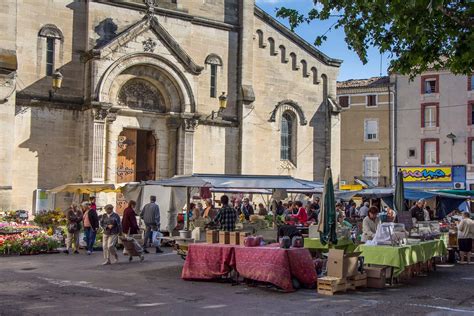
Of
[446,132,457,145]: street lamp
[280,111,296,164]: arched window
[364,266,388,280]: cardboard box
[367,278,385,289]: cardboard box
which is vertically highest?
[446,132,457,145]: street lamp

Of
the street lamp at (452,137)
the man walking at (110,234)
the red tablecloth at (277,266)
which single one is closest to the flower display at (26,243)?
the man walking at (110,234)

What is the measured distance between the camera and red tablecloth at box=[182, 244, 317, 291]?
12469 millimetres

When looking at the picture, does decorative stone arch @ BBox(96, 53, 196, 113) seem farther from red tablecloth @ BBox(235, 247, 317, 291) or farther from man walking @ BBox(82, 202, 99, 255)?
red tablecloth @ BBox(235, 247, 317, 291)

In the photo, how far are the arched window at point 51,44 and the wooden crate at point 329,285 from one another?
1639 centimetres

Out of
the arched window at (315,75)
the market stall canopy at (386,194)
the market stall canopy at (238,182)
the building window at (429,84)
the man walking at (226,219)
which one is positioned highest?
the building window at (429,84)

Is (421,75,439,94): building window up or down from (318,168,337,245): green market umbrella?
up

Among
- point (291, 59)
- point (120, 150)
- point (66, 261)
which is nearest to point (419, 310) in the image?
point (66, 261)

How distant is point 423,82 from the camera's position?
48.8 metres

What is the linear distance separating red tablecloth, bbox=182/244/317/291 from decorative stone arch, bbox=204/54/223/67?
54.0ft

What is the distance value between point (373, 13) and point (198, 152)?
Answer: 1673 centimetres

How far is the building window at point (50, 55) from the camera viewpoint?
24.9 m

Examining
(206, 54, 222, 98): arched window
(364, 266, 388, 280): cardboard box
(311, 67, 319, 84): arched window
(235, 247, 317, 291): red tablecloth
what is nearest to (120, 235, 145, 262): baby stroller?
(235, 247, 317, 291): red tablecloth

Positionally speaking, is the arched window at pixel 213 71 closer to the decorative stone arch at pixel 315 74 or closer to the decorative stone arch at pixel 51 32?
the decorative stone arch at pixel 315 74

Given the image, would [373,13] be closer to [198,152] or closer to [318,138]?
[198,152]
